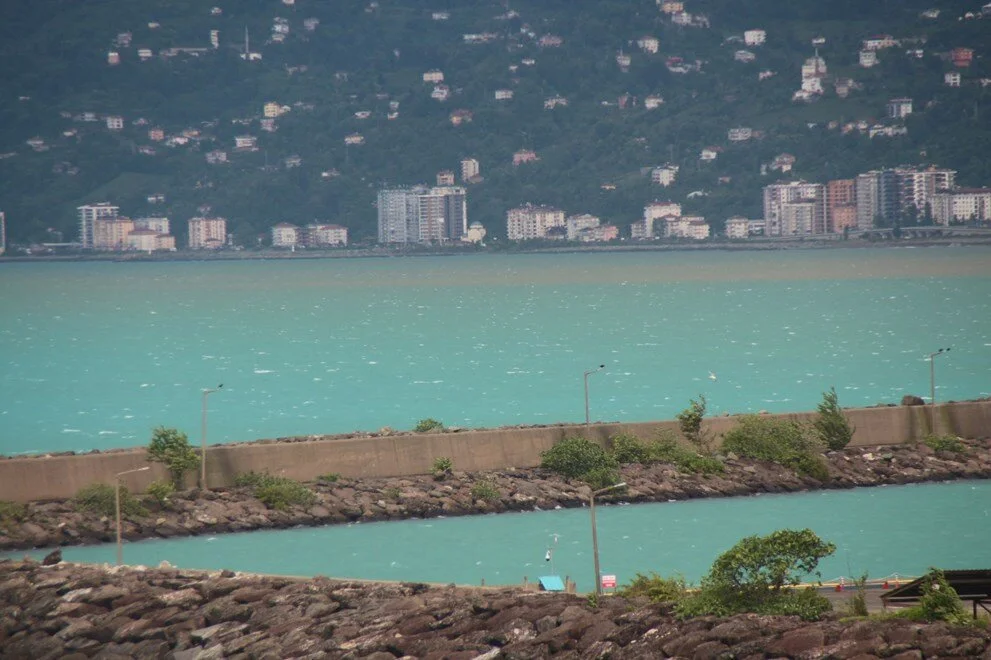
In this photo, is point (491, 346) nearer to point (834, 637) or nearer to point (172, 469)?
point (172, 469)

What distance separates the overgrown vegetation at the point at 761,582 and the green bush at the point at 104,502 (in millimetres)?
14282

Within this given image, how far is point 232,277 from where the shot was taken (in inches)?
7096

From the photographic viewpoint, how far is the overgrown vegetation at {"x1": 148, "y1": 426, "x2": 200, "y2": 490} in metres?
34.5

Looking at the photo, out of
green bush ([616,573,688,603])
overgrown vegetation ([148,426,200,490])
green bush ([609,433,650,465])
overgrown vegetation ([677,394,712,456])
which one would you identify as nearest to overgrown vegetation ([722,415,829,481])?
overgrown vegetation ([677,394,712,456])

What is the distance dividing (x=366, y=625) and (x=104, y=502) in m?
12.0

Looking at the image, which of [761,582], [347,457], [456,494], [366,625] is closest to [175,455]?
[347,457]

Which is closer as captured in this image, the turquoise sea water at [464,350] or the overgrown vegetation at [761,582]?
the overgrown vegetation at [761,582]

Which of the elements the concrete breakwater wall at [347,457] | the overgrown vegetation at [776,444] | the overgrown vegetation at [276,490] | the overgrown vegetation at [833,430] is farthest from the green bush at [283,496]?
the overgrown vegetation at [833,430]

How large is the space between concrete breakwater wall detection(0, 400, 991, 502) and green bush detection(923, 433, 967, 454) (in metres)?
0.63

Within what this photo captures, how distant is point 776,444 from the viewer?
125 feet

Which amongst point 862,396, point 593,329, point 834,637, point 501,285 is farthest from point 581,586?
point 501,285

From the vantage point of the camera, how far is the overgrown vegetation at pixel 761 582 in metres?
20.7

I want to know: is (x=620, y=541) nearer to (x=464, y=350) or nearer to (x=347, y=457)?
(x=347, y=457)

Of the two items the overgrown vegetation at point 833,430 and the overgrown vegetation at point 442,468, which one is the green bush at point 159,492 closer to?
the overgrown vegetation at point 442,468
